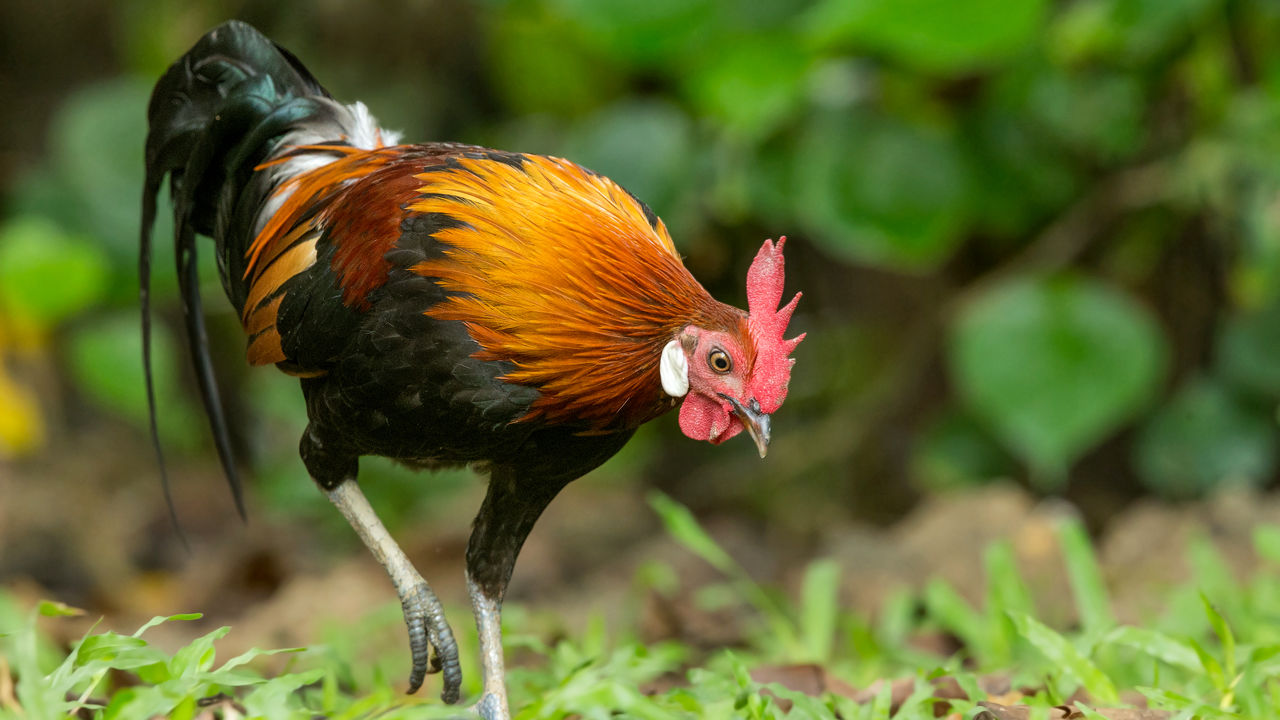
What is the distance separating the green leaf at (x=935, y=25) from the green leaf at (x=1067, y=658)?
2.32 metres

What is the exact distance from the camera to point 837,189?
4.61 meters

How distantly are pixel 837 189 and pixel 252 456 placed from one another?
3.61 metres

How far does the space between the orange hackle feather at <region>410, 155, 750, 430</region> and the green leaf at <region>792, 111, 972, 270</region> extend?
254 centimetres

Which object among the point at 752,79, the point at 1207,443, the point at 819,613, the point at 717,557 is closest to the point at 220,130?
the point at 717,557

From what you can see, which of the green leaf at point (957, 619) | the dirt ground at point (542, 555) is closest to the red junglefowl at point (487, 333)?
the dirt ground at point (542, 555)

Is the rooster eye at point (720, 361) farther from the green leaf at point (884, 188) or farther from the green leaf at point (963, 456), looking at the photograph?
the green leaf at point (963, 456)

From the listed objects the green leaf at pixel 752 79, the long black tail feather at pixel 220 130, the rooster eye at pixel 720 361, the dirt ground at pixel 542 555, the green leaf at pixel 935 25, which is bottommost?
the dirt ground at pixel 542 555

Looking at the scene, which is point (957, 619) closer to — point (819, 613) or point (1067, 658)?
point (819, 613)

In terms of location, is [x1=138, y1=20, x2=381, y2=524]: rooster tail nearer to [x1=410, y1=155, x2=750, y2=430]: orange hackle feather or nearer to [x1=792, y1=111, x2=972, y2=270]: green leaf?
[x1=410, y1=155, x2=750, y2=430]: orange hackle feather

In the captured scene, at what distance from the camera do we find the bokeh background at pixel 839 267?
4445 millimetres

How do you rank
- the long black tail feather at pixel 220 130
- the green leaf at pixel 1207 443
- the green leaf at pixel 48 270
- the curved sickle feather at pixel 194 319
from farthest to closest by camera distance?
1. the green leaf at pixel 48 270
2. the green leaf at pixel 1207 443
3. the curved sickle feather at pixel 194 319
4. the long black tail feather at pixel 220 130

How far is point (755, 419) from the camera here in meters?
2.00

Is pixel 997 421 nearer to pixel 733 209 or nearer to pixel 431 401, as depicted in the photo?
pixel 733 209

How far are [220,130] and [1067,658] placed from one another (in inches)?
84.4
